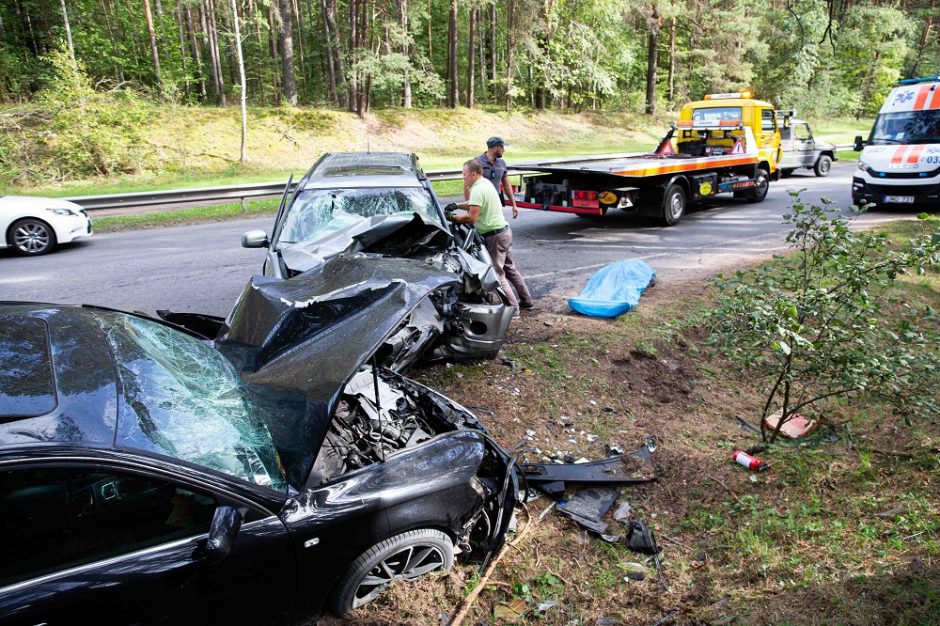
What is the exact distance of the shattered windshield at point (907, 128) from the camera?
11.8 meters

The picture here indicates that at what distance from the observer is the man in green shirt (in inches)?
253

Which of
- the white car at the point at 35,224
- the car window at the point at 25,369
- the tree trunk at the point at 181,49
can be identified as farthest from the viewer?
the tree trunk at the point at 181,49

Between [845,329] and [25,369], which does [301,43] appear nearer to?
[845,329]

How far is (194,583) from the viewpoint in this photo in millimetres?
2168

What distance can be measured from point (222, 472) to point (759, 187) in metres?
14.6

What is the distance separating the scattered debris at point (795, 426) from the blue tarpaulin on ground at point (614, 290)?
2.29 m

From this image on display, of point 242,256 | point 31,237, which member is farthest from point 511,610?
point 31,237

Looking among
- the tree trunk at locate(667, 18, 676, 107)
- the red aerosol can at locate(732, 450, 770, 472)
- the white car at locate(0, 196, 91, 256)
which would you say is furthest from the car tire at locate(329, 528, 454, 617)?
the tree trunk at locate(667, 18, 676, 107)

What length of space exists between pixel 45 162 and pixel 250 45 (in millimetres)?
28324

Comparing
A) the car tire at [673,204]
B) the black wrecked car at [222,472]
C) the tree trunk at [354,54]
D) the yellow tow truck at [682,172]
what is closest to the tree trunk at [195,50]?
the tree trunk at [354,54]

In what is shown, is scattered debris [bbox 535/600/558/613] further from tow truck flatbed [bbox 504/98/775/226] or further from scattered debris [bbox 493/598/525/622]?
tow truck flatbed [bbox 504/98/775/226]

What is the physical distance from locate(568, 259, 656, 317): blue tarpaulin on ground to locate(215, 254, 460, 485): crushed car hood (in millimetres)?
3057

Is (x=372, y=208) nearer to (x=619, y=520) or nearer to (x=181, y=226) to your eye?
(x=619, y=520)

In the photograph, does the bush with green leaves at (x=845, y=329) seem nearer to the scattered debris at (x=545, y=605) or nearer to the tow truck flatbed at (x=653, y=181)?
the scattered debris at (x=545, y=605)
